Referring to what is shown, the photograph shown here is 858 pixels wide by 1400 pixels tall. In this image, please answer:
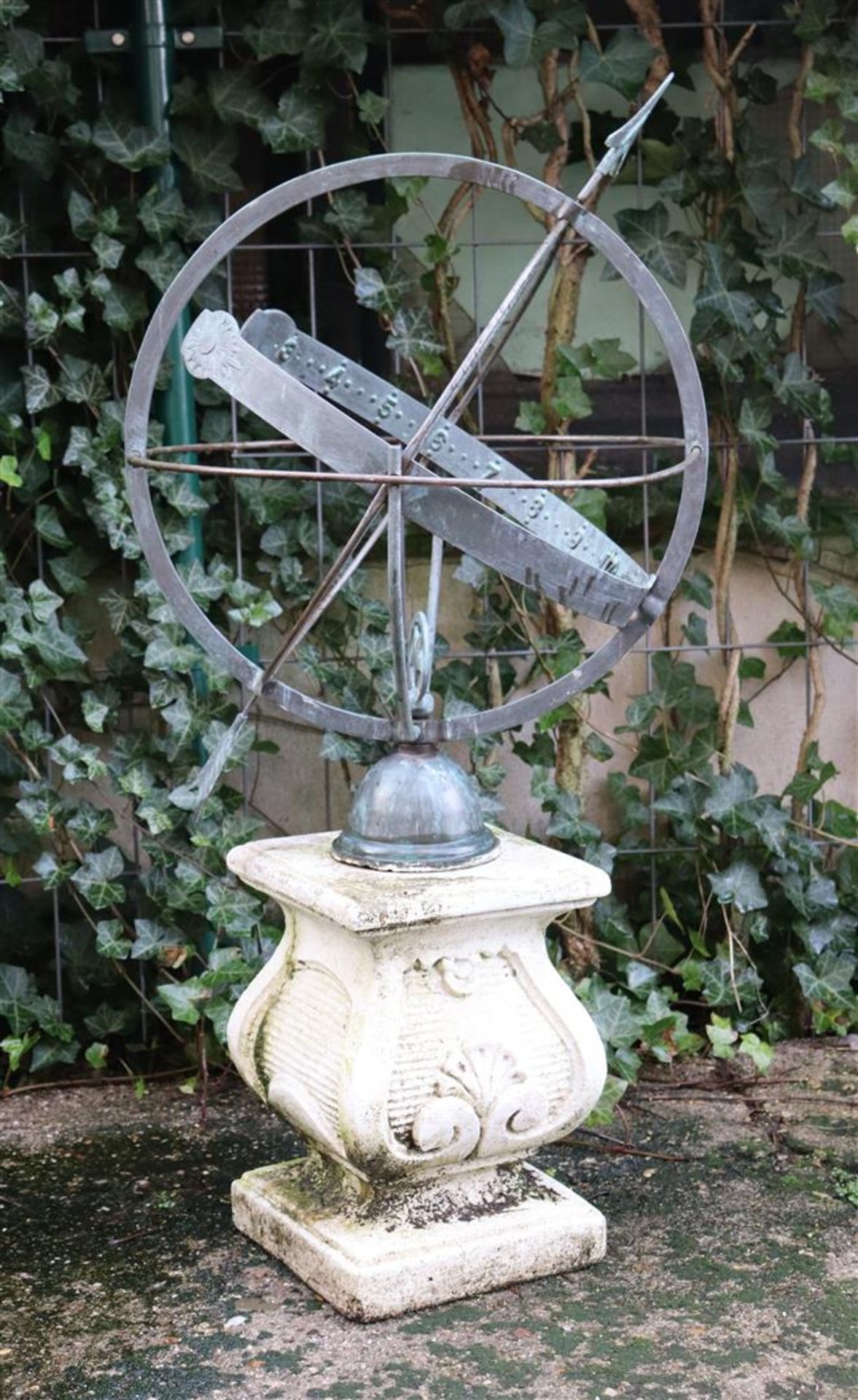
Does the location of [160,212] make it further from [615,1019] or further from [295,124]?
[615,1019]

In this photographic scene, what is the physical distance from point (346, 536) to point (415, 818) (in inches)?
50.6

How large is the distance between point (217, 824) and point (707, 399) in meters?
1.51

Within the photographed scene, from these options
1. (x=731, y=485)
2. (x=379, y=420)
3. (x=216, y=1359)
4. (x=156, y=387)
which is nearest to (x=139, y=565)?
(x=156, y=387)

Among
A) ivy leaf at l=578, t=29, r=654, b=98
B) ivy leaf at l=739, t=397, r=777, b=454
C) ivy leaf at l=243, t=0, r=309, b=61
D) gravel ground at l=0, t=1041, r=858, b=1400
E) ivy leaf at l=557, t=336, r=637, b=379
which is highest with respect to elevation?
ivy leaf at l=243, t=0, r=309, b=61

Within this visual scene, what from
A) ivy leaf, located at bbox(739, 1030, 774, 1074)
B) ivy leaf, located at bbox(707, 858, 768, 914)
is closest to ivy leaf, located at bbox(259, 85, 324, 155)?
ivy leaf, located at bbox(707, 858, 768, 914)

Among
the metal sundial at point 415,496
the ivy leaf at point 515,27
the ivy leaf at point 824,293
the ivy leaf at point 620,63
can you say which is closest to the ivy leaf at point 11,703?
the metal sundial at point 415,496

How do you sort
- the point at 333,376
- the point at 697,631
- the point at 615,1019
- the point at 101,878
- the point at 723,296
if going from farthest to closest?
1. the point at 697,631
2. the point at 723,296
3. the point at 101,878
4. the point at 615,1019
5. the point at 333,376

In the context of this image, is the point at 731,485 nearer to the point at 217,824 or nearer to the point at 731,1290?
the point at 217,824

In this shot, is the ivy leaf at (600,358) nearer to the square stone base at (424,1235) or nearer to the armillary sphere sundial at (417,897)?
the armillary sphere sundial at (417,897)

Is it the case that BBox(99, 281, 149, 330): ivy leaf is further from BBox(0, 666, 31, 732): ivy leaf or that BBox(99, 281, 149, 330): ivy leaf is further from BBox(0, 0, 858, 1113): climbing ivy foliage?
BBox(0, 666, 31, 732): ivy leaf

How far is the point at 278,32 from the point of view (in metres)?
3.72

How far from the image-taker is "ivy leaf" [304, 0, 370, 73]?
372 centimetres

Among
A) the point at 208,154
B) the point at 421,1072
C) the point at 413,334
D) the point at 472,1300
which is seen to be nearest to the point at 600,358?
the point at 413,334

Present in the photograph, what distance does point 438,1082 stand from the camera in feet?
9.14
